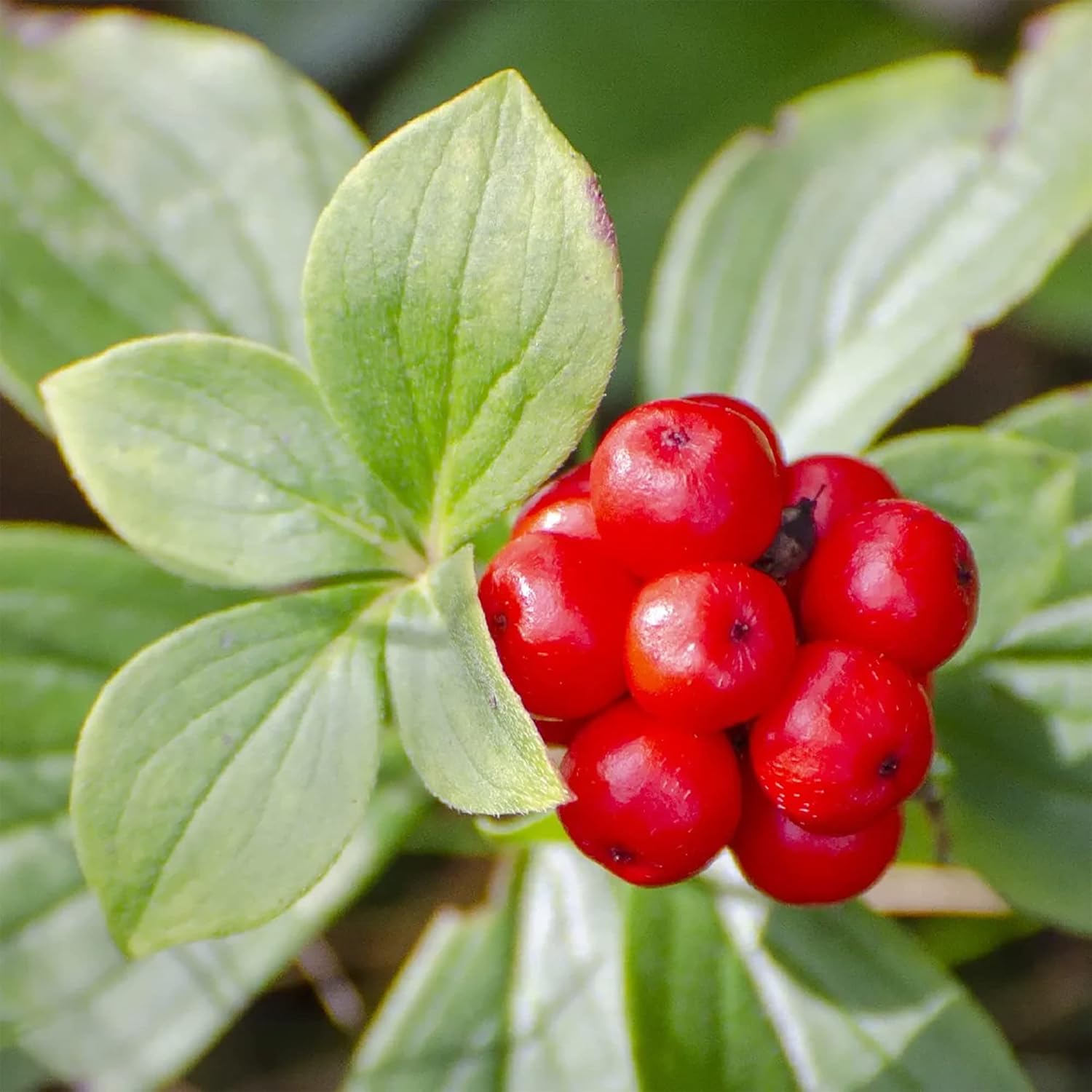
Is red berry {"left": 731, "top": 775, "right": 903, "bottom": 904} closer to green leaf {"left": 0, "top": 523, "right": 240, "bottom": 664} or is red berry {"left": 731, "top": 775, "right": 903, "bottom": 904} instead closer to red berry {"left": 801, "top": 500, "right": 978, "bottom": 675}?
red berry {"left": 801, "top": 500, "right": 978, "bottom": 675}

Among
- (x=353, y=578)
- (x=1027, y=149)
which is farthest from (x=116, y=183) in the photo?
(x=1027, y=149)

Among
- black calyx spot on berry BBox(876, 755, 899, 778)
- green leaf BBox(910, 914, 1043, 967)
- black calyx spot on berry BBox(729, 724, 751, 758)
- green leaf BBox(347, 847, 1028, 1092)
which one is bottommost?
green leaf BBox(910, 914, 1043, 967)

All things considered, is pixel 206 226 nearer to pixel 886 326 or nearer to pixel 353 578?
pixel 353 578

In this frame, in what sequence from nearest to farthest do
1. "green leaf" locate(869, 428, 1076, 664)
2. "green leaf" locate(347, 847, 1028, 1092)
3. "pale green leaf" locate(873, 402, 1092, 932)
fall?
"green leaf" locate(869, 428, 1076, 664) < "pale green leaf" locate(873, 402, 1092, 932) < "green leaf" locate(347, 847, 1028, 1092)

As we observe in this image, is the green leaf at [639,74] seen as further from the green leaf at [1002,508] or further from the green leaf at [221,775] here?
the green leaf at [221,775]

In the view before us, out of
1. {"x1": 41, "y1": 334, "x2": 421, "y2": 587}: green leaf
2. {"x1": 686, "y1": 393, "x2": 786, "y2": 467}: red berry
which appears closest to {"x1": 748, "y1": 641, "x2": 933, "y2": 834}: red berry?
{"x1": 686, "y1": 393, "x2": 786, "y2": 467}: red berry
